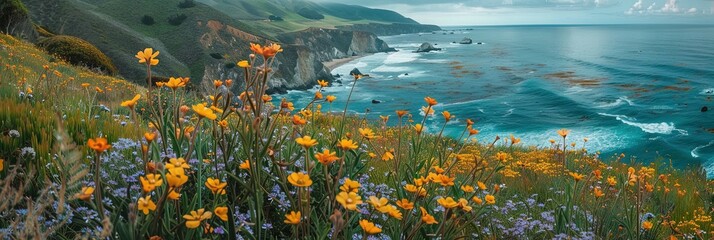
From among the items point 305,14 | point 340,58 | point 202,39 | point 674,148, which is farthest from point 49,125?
point 305,14

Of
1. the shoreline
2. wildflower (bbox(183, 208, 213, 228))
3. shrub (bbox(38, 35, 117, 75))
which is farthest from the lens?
the shoreline

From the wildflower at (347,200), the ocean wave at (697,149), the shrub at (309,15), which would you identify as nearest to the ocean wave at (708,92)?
the ocean wave at (697,149)

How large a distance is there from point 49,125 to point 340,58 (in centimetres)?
10027

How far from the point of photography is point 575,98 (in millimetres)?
45438

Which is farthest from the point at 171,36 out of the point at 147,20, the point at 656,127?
the point at 656,127

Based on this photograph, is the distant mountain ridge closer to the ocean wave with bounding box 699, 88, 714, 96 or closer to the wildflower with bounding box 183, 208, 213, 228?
the wildflower with bounding box 183, 208, 213, 228

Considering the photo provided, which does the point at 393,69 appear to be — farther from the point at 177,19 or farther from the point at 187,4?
the point at 177,19

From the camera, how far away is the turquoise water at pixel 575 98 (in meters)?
30.8

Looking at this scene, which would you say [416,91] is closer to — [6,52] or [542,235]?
[6,52]

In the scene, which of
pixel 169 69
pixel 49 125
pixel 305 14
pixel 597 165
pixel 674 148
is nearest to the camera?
pixel 49 125

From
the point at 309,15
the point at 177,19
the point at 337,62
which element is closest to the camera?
the point at 177,19

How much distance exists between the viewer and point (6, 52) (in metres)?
12.0

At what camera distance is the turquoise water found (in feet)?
101

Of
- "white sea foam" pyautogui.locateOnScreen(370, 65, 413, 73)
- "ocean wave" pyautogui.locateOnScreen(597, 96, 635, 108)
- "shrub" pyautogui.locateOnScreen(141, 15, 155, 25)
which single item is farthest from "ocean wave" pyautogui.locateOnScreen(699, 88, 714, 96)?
"shrub" pyautogui.locateOnScreen(141, 15, 155, 25)
